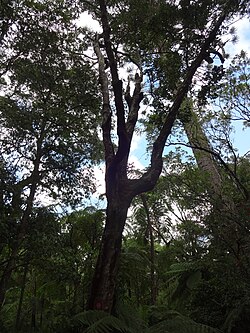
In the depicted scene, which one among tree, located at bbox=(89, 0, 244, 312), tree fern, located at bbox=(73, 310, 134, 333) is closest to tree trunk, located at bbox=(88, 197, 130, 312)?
tree, located at bbox=(89, 0, 244, 312)

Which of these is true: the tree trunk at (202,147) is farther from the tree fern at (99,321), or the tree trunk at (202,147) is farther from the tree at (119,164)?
the tree fern at (99,321)

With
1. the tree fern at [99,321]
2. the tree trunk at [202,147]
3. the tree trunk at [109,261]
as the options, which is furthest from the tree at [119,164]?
the tree trunk at [202,147]

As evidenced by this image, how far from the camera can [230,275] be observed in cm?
479

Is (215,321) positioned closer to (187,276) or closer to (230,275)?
(187,276)

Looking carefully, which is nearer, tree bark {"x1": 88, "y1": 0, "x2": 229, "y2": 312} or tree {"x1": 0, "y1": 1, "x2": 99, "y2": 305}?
tree bark {"x1": 88, "y1": 0, "x2": 229, "y2": 312}

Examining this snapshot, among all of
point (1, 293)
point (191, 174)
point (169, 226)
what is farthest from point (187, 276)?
point (169, 226)

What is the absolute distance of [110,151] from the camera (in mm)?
4582

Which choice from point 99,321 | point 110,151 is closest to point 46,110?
point 110,151

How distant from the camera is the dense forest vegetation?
4.63m

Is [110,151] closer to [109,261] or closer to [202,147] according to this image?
[109,261]

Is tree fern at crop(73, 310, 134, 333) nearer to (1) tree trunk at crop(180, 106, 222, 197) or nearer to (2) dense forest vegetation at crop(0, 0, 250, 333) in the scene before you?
(2) dense forest vegetation at crop(0, 0, 250, 333)

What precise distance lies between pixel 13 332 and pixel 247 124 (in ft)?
23.6

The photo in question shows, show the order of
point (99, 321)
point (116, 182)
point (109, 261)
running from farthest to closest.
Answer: point (116, 182)
point (109, 261)
point (99, 321)

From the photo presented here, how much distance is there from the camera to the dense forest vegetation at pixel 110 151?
15.2 ft
